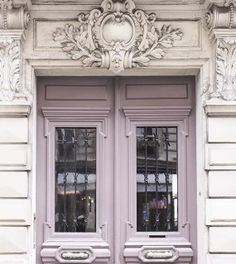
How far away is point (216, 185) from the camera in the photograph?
8289 millimetres

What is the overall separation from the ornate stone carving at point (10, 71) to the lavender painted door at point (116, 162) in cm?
52

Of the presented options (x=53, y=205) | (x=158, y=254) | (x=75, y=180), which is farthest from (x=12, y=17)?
(x=158, y=254)

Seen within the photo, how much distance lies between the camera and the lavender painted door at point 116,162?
8656mm

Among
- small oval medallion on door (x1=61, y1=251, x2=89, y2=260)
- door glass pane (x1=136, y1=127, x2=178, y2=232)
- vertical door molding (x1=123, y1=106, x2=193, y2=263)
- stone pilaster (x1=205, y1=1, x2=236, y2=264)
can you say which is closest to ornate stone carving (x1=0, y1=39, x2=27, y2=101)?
vertical door molding (x1=123, y1=106, x2=193, y2=263)

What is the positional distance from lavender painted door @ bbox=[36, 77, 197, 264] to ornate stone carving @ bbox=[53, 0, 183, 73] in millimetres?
453

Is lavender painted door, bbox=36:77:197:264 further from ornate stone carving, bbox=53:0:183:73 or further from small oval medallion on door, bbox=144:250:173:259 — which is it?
ornate stone carving, bbox=53:0:183:73

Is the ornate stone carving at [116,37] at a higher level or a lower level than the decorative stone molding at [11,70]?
higher

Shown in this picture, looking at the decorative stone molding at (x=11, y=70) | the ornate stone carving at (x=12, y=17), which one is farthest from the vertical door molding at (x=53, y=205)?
the ornate stone carving at (x=12, y=17)

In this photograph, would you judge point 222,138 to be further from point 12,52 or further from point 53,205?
point 12,52

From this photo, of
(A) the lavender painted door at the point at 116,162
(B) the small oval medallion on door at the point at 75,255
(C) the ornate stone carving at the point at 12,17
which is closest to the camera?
(C) the ornate stone carving at the point at 12,17

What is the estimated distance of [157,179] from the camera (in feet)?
28.6

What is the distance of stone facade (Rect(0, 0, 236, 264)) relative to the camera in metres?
8.23

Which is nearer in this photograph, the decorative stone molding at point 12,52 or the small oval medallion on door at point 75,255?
the decorative stone molding at point 12,52

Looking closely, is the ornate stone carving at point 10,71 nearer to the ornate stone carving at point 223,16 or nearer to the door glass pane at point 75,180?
the door glass pane at point 75,180
